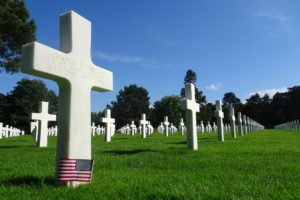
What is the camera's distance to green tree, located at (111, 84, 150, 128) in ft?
295

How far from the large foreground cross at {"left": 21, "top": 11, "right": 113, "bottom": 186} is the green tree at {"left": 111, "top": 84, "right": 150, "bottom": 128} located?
8149 cm

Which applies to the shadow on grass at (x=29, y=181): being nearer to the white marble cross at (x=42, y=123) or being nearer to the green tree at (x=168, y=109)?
the white marble cross at (x=42, y=123)

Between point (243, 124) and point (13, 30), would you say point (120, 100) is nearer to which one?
point (243, 124)

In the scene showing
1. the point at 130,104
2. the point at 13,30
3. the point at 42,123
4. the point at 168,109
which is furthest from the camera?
the point at 130,104

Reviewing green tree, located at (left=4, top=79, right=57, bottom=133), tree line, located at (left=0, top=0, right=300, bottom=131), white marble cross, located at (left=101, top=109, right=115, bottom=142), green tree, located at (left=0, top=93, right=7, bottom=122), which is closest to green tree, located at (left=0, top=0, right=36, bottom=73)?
tree line, located at (left=0, top=0, right=300, bottom=131)

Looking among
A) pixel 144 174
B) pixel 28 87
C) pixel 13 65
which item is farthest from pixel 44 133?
pixel 28 87

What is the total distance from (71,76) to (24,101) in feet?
192

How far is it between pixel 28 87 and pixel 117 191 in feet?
210

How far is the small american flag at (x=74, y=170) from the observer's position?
15.0 ft

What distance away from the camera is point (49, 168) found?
619 cm

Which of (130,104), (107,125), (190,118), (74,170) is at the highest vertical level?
(130,104)

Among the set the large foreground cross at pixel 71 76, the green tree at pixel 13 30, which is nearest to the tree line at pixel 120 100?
the green tree at pixel 13 30

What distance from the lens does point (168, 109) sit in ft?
255

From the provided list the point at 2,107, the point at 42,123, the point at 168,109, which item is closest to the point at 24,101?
the point at 2,107
